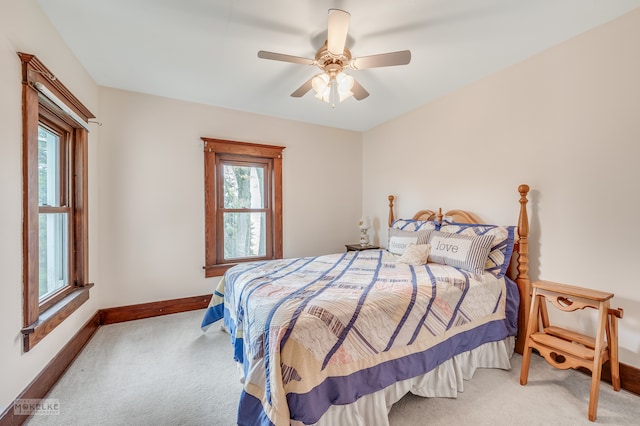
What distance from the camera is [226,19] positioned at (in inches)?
76.1

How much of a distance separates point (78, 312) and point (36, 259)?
0.97 meters

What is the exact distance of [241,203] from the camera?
3.84 metres

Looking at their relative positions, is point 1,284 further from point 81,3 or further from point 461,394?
point 461,394

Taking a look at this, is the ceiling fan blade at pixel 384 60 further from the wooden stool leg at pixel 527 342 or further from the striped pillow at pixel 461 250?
the wooden stool leg at pixel 527 342

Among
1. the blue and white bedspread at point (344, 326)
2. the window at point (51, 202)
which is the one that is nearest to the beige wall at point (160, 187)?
the window at point (51, 202)

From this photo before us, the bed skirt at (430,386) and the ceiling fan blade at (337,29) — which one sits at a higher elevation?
the ceiling fan blade at (337,29)

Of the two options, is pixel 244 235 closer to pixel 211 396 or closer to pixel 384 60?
pixel 211 396

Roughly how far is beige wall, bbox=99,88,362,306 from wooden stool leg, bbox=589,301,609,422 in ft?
10.6

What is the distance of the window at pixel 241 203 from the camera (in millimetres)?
3523

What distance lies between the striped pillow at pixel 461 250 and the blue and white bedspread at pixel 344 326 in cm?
10

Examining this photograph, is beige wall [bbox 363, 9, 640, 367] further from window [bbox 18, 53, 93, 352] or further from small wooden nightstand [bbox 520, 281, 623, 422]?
window [bbox 18, 53, 93, 352]

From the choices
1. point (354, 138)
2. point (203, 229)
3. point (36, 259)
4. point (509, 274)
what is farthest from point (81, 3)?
point (509, 274)

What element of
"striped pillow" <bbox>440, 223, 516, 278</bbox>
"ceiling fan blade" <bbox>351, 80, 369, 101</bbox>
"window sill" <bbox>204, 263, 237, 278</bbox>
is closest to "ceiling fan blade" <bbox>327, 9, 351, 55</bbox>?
"ceiling fan blade" <bbox>351, 80, 369, 101</bbox>

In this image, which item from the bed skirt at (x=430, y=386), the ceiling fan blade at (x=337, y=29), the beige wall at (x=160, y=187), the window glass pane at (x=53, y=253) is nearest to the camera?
the bed skirt at (x=430, y=386)
